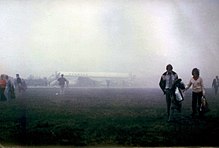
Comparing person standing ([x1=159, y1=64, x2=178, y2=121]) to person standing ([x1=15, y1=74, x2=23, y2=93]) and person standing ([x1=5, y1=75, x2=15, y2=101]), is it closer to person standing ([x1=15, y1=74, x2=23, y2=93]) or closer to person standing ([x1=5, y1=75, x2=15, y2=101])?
person standing ([x1=15, y1=74, x2=23, y2=93])

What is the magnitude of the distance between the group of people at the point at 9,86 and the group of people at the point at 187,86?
8.32 feet

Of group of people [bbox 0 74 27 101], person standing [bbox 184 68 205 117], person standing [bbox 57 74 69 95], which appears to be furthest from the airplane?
person standing [bbox 184 68 205 117]

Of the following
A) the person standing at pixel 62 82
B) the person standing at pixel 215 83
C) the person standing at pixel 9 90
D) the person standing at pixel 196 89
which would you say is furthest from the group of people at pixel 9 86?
the person standing at pixel 215 83

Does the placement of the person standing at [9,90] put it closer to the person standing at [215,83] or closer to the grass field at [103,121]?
the grass field at [103,121]

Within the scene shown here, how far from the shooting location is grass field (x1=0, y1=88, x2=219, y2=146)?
5910mm

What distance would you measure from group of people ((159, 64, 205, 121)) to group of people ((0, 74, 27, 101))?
2.54 meters

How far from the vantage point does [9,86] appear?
254 inches

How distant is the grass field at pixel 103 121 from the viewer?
5.91 metres

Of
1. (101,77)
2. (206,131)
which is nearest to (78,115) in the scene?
(101,77)

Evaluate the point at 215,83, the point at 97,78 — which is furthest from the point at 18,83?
the point at 215,83

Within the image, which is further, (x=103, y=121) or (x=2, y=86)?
(x=2, y=86)

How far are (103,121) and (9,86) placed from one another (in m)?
1.91

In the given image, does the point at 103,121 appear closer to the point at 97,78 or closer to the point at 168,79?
the point at 97,78

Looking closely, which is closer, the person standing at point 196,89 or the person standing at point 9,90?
the person standing at point 196,89
